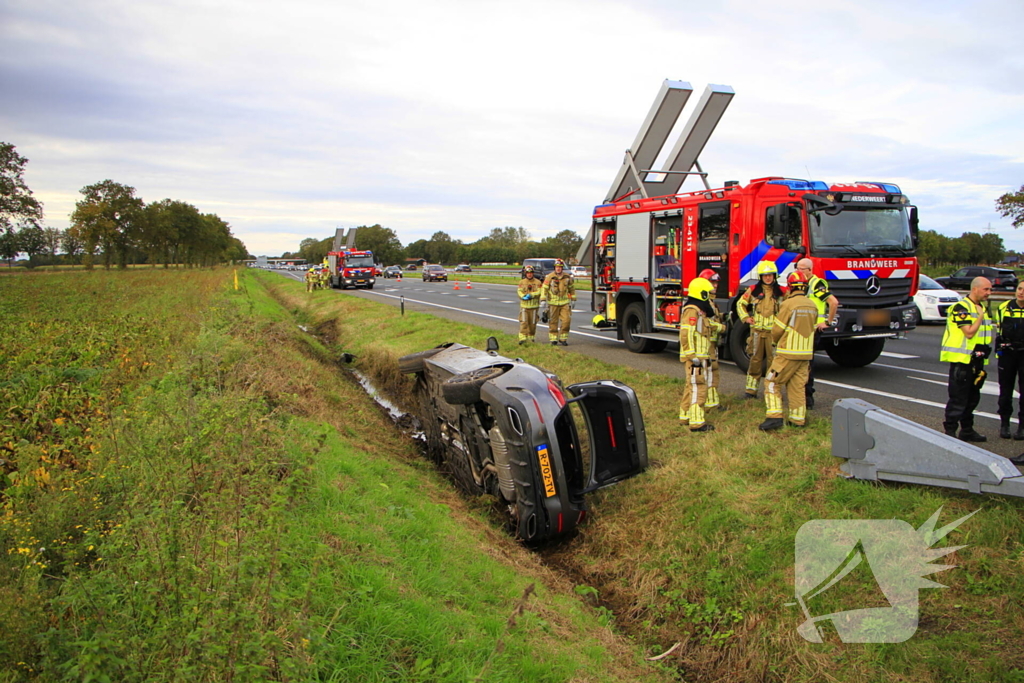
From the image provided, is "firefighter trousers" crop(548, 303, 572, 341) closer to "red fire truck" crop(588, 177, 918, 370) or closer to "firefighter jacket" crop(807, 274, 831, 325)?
"red fire truck" crop(588, 177, 918, 370)

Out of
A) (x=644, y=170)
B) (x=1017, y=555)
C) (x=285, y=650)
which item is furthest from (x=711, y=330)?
(x=644, y=170)

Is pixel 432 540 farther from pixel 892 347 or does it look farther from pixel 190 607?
pixel 892 347

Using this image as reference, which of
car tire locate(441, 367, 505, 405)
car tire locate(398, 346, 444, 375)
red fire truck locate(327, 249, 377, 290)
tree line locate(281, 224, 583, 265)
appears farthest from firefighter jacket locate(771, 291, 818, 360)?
tree line locate(281, 224, 583, 265)

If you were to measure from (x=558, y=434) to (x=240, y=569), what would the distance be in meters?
3.25

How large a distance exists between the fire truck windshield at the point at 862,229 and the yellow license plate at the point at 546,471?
586 centimetres

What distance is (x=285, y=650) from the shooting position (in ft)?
9.65

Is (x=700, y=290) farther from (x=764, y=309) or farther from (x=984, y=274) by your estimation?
(x=984, y=274)

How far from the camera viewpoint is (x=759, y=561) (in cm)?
481

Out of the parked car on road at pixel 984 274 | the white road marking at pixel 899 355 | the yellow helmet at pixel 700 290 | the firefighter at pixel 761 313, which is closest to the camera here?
the yellow helmet at pixel 700 290

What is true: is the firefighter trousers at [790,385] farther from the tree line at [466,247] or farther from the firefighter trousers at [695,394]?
the tree line at [466,247]

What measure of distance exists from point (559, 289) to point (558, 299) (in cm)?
21

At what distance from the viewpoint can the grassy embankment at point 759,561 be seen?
12.2 feet

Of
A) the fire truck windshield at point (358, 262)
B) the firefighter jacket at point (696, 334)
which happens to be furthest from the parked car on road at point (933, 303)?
the fire truck windshield at point (358, 262)

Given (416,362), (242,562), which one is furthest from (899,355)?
(242,562)
